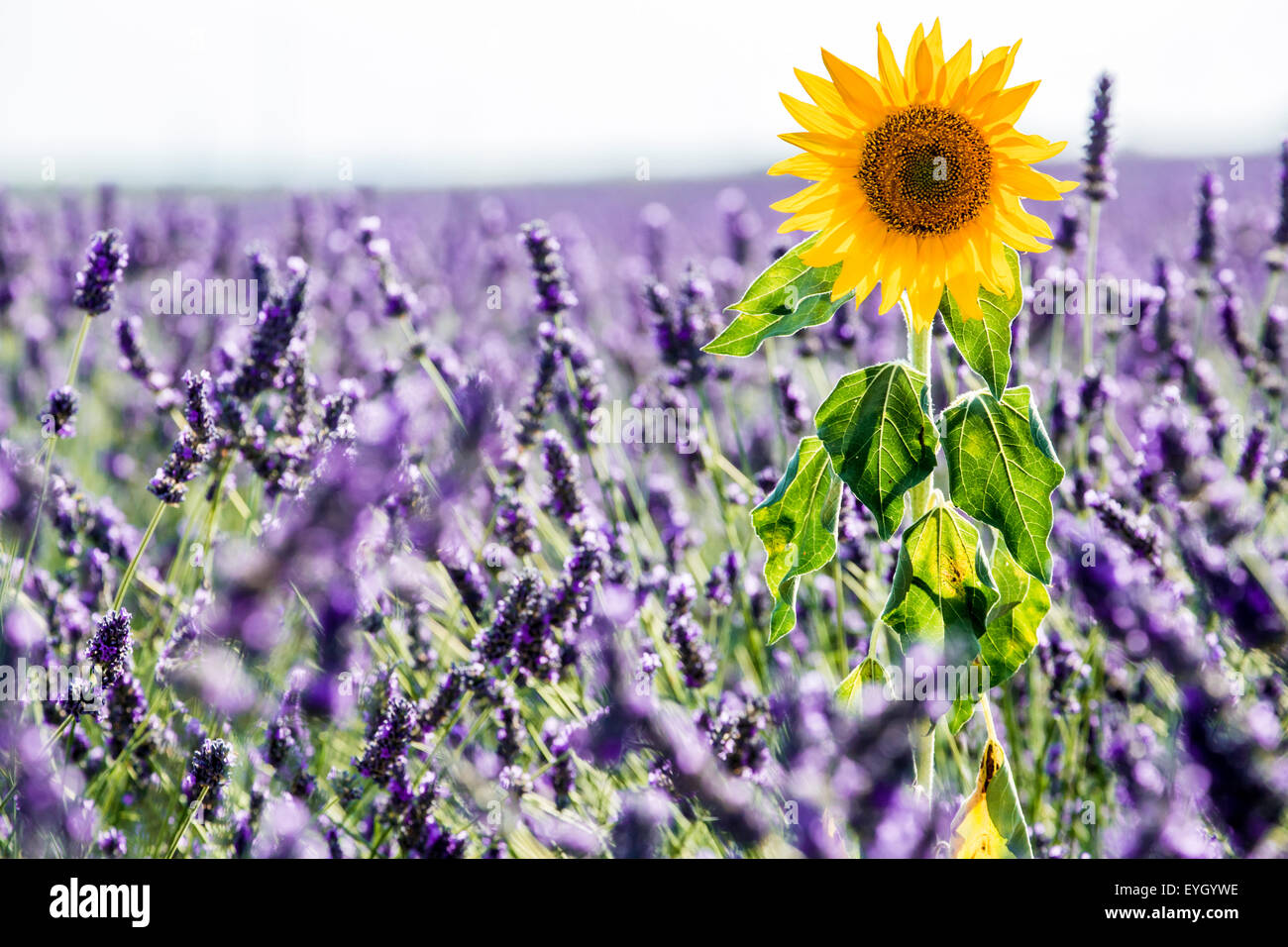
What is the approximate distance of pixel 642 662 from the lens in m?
1.07

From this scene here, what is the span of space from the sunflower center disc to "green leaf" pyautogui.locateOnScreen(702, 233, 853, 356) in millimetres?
81

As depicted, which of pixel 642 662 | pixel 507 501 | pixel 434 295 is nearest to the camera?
pixel 642 662

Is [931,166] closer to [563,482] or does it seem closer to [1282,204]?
[563,482]

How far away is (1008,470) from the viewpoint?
2.68ft

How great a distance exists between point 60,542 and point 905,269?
1111 mm

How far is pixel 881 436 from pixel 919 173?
8.4 inches

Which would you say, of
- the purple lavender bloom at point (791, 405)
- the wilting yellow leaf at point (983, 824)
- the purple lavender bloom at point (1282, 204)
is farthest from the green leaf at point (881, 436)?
the purple lavender bloom at point (1282, 204)

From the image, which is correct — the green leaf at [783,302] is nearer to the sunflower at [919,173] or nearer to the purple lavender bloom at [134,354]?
the sunflower at [919,173]

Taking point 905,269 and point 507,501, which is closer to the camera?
point 905,269

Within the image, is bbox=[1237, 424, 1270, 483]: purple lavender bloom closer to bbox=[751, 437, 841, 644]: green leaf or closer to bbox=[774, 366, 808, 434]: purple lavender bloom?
bbox=[774, 366, 808, 434]: purple lavender bloom
